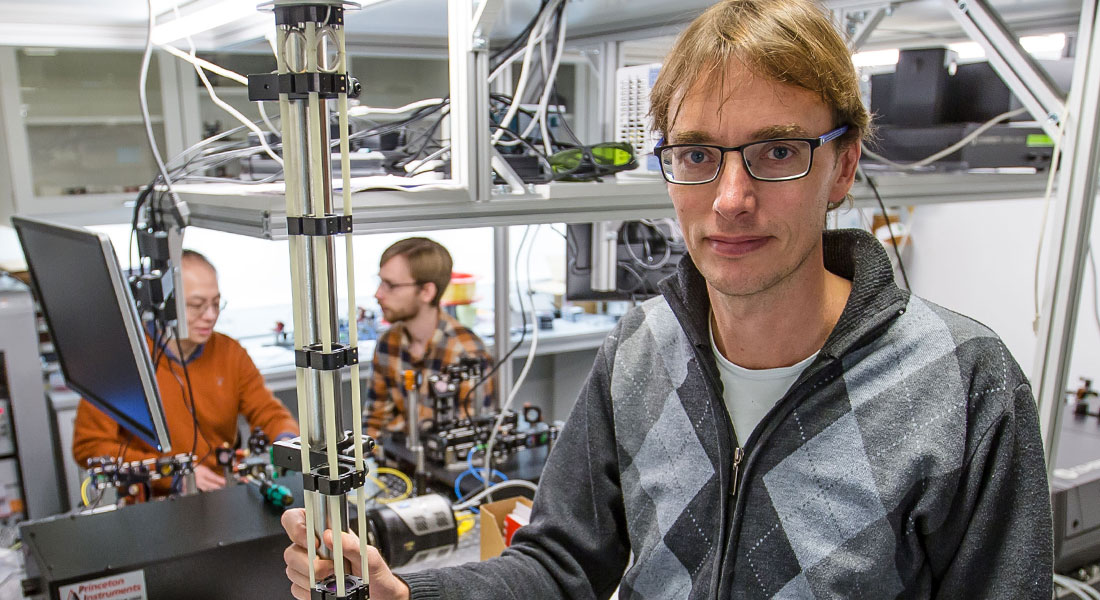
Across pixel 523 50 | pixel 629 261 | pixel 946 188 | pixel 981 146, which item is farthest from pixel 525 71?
pixel 981 146

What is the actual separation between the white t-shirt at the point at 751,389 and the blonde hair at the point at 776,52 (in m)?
0.29

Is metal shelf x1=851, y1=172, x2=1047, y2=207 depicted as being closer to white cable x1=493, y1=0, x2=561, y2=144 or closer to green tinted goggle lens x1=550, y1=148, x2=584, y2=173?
green tinted goggle lens x1=550, y1=148, x2=584, y2=173

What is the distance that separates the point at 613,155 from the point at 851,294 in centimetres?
57

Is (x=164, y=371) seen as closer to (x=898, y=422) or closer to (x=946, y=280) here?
(x=898, y=422)

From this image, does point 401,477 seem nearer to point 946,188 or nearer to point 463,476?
point 463,476

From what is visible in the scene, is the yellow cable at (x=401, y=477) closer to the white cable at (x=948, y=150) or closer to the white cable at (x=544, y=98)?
the white cable at (x=544, y=98)

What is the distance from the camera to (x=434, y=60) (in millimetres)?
3375

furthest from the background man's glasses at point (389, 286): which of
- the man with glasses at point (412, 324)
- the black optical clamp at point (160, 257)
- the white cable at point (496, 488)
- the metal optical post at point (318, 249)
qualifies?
the metal optical post at point (318, 249)

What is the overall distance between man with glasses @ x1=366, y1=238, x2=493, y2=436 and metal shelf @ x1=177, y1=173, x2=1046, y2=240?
1387 millimetres

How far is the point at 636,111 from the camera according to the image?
1.57 meters

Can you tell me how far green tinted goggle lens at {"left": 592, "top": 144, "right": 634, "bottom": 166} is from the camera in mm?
1427

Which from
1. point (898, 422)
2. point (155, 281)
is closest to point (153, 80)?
point (155, 281)

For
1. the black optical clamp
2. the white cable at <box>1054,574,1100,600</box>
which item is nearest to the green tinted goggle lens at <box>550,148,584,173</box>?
the black optical clamp

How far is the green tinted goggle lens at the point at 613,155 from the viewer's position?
1.43 meters
